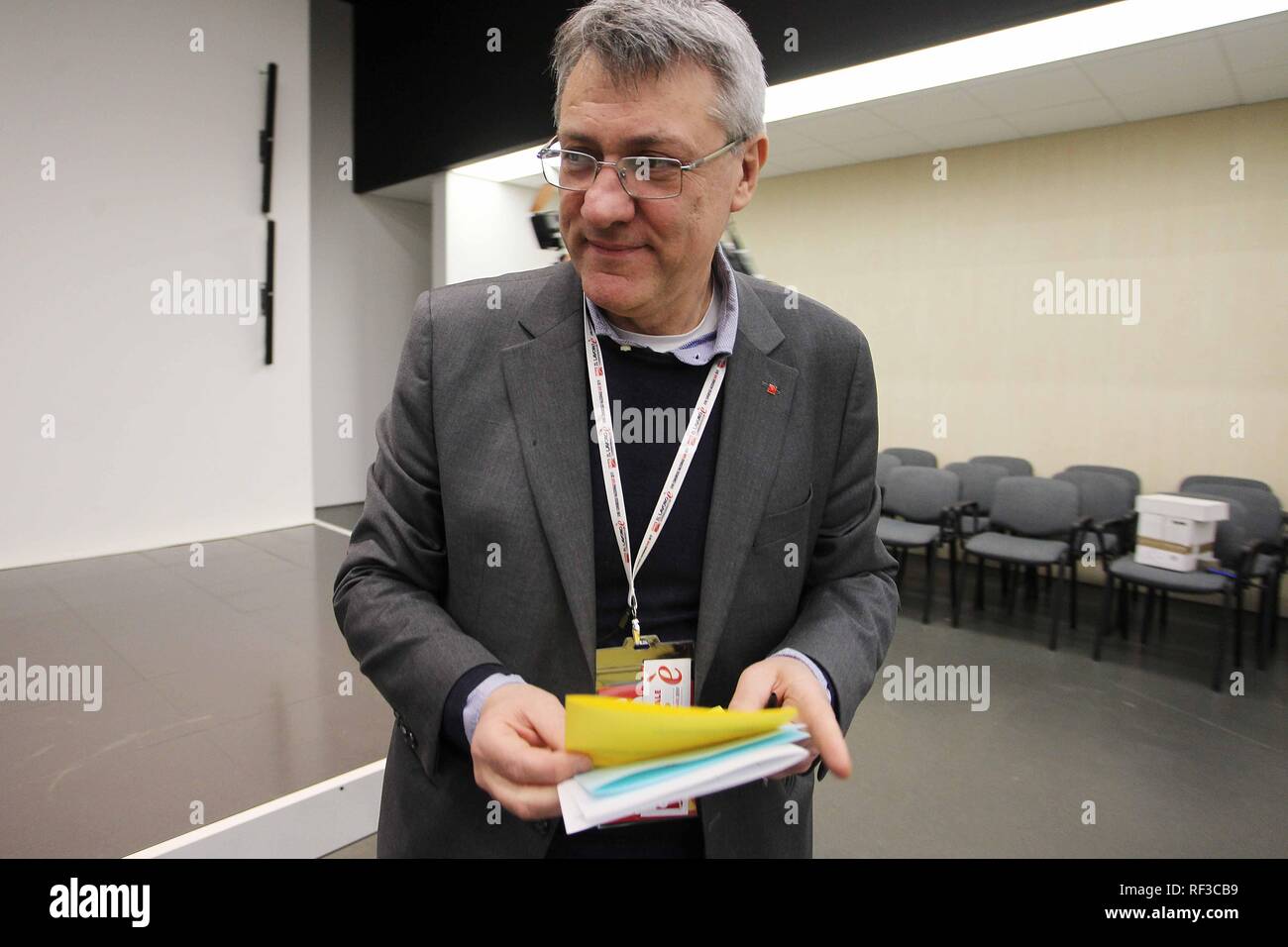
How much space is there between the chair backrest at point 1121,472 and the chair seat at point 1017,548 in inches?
31.4

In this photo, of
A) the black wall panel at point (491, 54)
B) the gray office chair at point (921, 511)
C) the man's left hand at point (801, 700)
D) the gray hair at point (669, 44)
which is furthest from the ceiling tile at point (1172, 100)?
the man's left hand at point (801, 700)

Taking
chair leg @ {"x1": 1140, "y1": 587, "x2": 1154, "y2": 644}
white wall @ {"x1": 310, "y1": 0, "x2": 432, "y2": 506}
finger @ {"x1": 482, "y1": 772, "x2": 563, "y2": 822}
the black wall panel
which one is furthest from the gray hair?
white wall @ {"x1": 310, "y1": 0, "x2": 432, "y2": 506}

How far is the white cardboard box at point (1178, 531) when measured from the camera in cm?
421

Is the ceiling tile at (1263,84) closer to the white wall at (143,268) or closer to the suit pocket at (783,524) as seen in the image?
the suit pocket at (783,524)

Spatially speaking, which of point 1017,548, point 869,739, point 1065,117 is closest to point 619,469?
point 869,739

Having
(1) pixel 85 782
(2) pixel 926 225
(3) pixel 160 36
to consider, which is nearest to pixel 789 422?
(1) pixel 85 782

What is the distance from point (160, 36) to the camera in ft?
19.4

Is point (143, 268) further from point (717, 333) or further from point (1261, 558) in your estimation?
point (1261, 558)

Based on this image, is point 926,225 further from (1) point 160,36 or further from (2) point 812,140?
(1) point 160,36

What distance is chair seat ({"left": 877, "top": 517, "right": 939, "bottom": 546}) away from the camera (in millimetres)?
4966

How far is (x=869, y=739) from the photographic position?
3.47 metres

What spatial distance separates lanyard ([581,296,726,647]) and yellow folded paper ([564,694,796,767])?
0.99 ft

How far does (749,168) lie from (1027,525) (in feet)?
15.2

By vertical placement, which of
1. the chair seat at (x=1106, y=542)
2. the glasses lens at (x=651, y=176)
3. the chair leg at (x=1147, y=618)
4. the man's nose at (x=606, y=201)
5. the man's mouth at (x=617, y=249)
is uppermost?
the glasses lens at (x=651, y=176)
